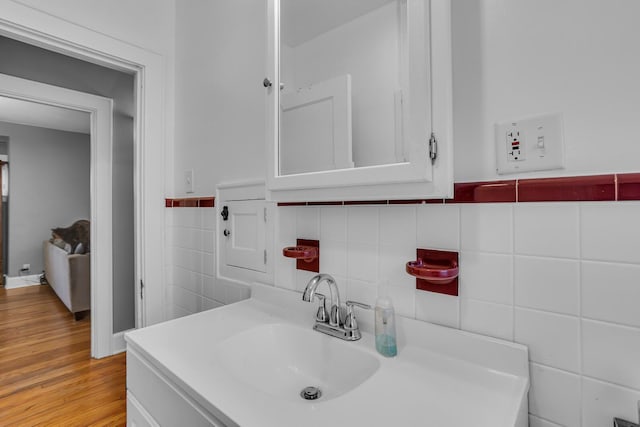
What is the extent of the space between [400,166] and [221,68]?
3.55ft

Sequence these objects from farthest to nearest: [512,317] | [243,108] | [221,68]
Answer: [221,68] → [243,108] → [512,317]

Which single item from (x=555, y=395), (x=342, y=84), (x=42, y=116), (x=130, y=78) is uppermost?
(x=42, y=116)

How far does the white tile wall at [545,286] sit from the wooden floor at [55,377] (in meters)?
1.50

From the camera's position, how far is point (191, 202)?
152 centimetres

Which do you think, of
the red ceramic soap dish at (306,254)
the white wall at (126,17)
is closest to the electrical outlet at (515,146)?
the red ceramic soap dish at (306,254)

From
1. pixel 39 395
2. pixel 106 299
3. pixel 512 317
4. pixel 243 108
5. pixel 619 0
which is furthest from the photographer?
pixel 106 299

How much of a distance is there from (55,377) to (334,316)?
1896mm

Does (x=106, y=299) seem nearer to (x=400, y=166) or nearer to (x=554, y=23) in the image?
(x=400, y=166)

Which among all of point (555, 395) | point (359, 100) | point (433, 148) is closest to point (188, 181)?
point (359, 100)

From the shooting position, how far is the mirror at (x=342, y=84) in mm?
710

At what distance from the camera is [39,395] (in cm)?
155

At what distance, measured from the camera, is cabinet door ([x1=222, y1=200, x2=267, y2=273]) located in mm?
1179

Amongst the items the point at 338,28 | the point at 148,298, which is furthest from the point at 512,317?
the point at 148,298

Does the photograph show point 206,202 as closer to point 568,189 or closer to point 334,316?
point 334,316
